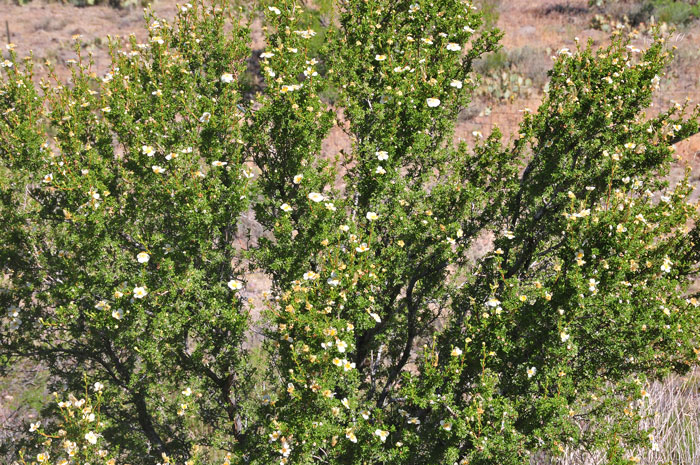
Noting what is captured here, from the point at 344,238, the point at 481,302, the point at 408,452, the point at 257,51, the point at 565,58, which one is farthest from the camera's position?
the point at 257,51

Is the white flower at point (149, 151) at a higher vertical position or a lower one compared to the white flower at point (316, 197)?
higher

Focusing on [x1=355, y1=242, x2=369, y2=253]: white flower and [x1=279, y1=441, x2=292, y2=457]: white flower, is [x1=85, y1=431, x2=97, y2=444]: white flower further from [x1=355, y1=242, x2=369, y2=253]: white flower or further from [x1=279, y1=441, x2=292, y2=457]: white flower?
[x1=355, y1=242, x2=369, y2=253]: white flower

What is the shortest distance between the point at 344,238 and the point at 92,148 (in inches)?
100

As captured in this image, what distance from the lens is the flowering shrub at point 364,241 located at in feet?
12.1

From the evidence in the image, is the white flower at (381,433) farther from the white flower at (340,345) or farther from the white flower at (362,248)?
the white flower at (362,248)

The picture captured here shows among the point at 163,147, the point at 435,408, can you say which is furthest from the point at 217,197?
the point at 435,408

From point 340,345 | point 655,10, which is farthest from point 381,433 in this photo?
point 655,10

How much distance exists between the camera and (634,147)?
14.3ft

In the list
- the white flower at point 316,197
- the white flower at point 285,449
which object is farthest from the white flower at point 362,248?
the white flower at point 285,449

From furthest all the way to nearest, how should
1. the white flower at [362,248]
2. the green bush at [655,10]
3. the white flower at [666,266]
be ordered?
1. the green bush at [655,10]
2. the white flower at [362,248]
3. the white flower at [666,266]

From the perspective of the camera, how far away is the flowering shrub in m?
3.70

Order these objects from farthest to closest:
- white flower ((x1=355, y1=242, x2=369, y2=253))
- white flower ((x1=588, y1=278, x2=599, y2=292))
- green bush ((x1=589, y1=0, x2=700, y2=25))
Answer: green bush ((x1=589, y1=0, x2=700, y2=25)), white flower ((x1=355, y1=242, x2=369, y2=253)), white flower ((x1=588, y1=278, x2=599, y2=292))

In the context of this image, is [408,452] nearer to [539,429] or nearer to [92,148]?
[539,429]

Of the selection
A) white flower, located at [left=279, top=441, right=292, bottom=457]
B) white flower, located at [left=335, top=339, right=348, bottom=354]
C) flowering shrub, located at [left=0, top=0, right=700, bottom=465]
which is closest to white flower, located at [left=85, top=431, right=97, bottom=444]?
flowering shrub, located at [left=0, top=0, right=700, bottom=465]
